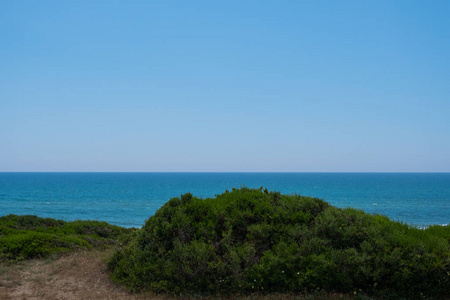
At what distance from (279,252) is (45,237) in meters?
9.18

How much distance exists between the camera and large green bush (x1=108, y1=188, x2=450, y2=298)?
7.31 m

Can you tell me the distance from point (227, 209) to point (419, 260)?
4.53 m

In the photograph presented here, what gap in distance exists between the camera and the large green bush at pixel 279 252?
7309 millimetres

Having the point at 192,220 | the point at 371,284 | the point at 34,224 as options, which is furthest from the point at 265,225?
the point at 34,224

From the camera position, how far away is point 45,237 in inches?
491

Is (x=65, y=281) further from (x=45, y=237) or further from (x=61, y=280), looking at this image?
(x=45, y=237)

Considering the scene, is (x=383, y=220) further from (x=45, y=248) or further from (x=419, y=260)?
(x=45, y=248)

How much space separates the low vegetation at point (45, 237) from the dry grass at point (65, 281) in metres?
0.58

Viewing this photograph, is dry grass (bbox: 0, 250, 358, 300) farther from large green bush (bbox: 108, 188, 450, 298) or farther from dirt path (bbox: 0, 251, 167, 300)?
large green bush (bbox: 108, 188, 450, 298)

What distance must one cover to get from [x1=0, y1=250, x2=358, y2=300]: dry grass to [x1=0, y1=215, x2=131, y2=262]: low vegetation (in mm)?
580

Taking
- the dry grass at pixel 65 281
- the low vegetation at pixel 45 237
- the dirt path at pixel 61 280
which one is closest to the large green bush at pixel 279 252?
the dry grass at pixel 65 281

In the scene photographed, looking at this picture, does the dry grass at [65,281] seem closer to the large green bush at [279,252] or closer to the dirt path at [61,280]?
the dirt path at [61,280]

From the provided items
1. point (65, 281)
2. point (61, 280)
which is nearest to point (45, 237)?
point (61, 280)

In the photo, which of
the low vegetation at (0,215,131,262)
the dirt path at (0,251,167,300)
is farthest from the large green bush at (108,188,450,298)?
the low vegetation at (0,215,131,262)
